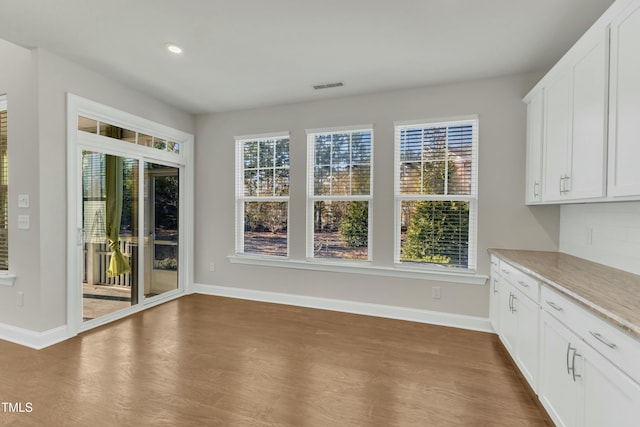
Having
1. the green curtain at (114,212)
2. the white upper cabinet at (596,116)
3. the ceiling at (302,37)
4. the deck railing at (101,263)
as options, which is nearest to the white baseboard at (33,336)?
the deck railing at (101,263)

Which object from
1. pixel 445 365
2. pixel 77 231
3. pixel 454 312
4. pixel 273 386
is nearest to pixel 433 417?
pixel 445 365

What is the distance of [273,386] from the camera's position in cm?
232

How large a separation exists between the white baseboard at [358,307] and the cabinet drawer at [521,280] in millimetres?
878

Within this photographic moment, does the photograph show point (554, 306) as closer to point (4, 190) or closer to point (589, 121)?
point (589, 121)

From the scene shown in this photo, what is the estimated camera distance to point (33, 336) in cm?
291

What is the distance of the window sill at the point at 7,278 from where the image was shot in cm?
301

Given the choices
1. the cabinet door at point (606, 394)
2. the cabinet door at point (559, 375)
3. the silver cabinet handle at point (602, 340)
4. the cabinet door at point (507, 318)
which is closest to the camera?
the cabinet door at point (606, 394)

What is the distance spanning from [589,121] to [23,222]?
187 inches

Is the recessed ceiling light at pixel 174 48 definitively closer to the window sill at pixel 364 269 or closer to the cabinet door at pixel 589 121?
the window sill at pixel 364 269

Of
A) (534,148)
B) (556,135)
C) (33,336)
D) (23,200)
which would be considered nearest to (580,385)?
(556,135)

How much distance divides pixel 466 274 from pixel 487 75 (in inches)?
85.6

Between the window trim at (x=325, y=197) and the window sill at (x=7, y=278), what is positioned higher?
the window trim at (x=325, y=197)

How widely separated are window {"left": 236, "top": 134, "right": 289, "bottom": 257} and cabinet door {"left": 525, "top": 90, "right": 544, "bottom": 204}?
2843 millimetres

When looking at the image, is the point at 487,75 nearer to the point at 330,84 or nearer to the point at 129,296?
the point at 330,84
